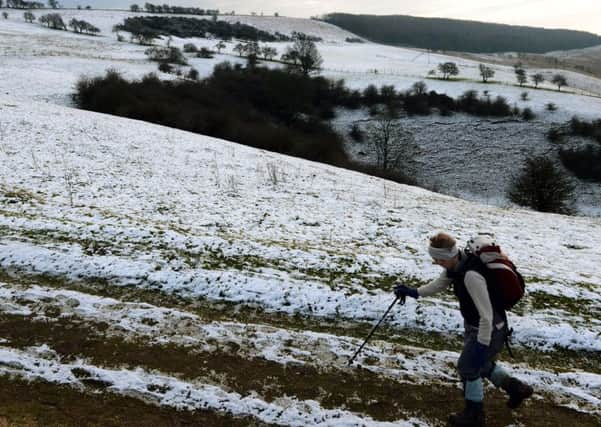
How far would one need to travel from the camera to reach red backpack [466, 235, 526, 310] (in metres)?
4.54

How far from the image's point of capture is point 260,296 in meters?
8.63

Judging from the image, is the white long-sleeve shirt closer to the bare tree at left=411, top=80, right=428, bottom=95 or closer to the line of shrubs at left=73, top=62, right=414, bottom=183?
the line of shrubs at left=73, top=62, right=414, bottom=183

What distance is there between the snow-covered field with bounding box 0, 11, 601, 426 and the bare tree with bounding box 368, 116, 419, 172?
3596 centimetres

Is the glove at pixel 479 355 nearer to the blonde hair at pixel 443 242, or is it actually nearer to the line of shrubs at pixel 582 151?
the blonde hair at pixel 443 242

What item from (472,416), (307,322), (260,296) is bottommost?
(307,322)

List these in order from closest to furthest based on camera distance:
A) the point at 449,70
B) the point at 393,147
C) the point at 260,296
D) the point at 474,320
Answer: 1. the point at 474,320
2. the point at 260,296
3. the point at 393,147
4. the point at 449,70

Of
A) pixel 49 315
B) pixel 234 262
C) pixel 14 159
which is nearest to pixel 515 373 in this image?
pixel 234 262

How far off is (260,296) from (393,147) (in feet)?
177

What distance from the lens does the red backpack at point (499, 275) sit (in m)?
4.54

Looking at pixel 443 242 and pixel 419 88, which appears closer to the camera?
pixel 443 242

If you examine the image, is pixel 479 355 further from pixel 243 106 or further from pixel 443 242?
pixel 243 106

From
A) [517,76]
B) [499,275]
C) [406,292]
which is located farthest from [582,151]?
[499,275]

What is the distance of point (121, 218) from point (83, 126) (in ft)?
56.0

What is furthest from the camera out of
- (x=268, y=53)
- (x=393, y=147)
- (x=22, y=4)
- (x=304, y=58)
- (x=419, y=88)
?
(x=22, y=4)
